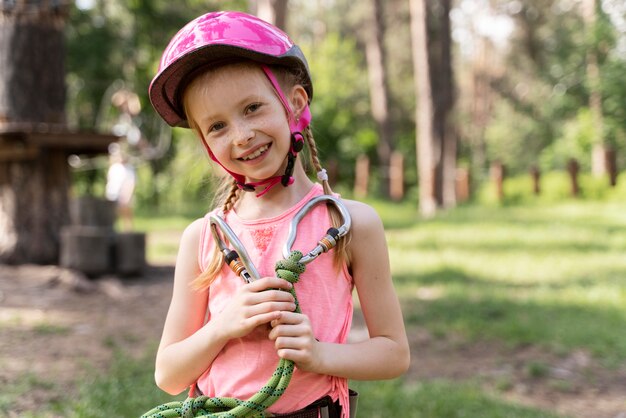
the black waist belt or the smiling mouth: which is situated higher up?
the smiling mouth

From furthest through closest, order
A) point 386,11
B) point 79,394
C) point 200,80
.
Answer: point 386,11, point 79,394, point 200,80

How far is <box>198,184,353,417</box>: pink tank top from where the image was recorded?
1.67m

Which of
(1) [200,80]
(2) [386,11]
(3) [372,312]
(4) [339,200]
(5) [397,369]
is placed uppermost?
(2) [386,11]

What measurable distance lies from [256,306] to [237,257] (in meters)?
0.14

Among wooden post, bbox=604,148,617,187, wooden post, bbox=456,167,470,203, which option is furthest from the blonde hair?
wooden post, bbox=456,167,470,203

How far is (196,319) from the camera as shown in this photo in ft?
5.95

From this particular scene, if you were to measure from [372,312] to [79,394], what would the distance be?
2.79 metres

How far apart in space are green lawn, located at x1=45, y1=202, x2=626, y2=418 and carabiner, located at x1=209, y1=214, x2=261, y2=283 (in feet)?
7.61

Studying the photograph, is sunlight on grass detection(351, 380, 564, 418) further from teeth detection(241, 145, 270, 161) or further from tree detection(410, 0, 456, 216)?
tree detection(410, 0, 456, 216)

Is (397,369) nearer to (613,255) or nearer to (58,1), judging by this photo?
(58,1)

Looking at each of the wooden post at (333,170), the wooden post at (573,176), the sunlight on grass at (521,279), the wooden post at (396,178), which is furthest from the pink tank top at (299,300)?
the wooden post at (333,170)

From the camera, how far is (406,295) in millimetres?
7242

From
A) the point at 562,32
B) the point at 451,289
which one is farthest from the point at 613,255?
the point at 562,32

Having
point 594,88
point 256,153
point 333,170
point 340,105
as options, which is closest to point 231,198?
point 256,153
